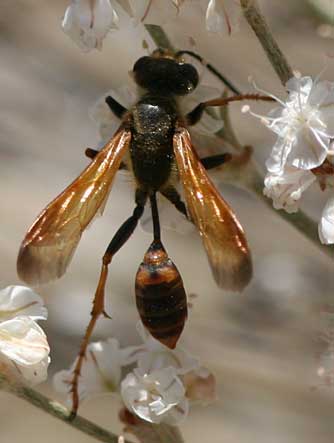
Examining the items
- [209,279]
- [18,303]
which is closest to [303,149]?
[18,303]

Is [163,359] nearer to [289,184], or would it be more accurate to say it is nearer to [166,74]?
[289,184]

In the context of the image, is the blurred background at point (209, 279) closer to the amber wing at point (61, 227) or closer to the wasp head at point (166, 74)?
the wasp head at point (166, 74)

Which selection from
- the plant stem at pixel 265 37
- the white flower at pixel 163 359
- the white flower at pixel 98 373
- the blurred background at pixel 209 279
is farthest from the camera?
the blurred background at pixel 209 279

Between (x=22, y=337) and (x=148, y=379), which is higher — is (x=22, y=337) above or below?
above

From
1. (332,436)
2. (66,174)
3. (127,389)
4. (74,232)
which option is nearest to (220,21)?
→ (74,232)

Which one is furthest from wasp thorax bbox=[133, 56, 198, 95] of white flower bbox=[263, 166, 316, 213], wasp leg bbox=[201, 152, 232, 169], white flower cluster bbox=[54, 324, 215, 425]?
white flower cluster bbox=[54, 324, 215, 425]

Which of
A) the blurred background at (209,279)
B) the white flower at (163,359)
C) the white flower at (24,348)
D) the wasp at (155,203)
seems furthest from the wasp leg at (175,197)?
the blurred background at (209,279)
